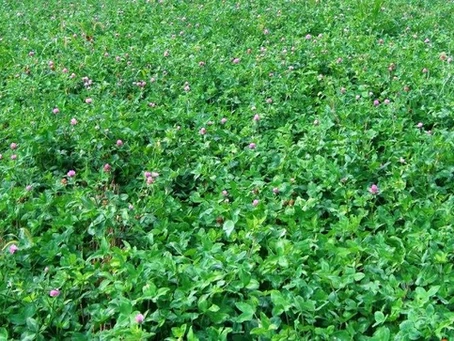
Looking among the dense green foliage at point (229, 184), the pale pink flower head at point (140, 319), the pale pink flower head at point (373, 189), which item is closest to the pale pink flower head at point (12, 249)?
the dense green foliage at point (229, 184)

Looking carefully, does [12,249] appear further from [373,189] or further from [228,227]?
[373,189]

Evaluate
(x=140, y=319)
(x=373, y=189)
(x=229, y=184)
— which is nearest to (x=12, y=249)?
(x=140, y=319)

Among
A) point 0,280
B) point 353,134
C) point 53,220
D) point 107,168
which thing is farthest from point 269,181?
point 0,280

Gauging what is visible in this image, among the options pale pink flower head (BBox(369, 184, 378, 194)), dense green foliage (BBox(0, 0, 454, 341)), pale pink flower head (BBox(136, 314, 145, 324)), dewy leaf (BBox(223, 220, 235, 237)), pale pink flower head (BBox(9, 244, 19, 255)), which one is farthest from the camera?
pale pink flower head (BBox(369, 184, 378, 194))

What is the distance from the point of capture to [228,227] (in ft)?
8.13

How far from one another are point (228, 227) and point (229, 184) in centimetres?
41

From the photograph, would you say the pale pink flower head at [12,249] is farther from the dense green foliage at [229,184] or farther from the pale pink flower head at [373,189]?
the pale pink flower head at [373,189]

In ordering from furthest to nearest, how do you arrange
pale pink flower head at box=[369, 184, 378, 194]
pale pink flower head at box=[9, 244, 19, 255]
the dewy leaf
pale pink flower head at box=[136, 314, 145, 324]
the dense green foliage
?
pale pink flower head at box=[369, 184, 378, 194] < the dewy leaf < pale pink flower head at box=[9, 244, 19, 255] < the dense green foliage < pale pink flower head at box=[136, 314, 145, 324]

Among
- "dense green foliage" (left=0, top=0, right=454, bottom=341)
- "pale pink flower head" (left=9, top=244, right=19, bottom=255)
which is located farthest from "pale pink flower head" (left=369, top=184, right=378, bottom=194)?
"pale pink flower head" (left=9, top=244, right=19, bottom=255)

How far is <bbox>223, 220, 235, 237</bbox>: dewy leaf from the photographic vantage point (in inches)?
96.6

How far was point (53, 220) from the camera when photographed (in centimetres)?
259

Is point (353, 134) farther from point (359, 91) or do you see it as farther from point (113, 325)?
point (113, 325)

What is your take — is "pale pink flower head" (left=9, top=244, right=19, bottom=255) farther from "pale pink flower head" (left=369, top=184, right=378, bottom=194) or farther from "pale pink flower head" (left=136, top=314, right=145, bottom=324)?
"pale pink flower head" (left=369, top=184, right=378, bottom=194)

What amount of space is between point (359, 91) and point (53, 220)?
2150 mm
